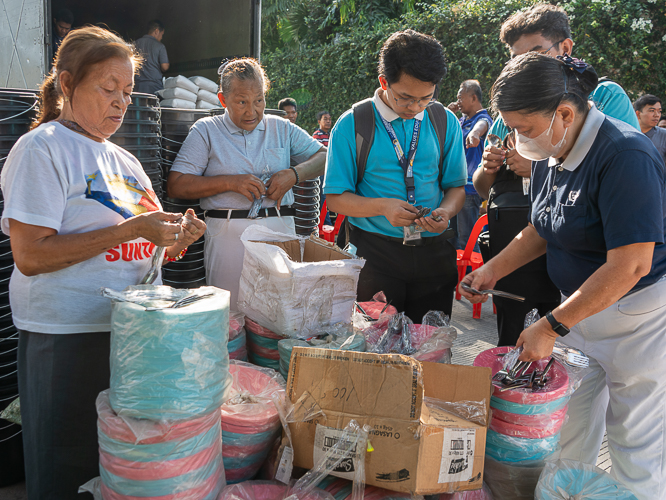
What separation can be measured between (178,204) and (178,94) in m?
2.21

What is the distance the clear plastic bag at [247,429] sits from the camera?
4.90ft

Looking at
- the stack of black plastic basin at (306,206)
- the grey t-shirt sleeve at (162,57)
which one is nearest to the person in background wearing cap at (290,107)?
the grey t-shirt sleeve at (162,57)

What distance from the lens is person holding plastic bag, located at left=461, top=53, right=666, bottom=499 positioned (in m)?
1.51

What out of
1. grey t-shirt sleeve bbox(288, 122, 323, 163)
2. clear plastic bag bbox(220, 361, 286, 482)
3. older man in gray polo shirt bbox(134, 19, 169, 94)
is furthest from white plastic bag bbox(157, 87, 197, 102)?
clear plastic bag bbox(220, 361, 286, 482)

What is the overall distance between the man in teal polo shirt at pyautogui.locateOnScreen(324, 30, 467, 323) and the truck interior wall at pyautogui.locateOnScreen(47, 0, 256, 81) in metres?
2.65

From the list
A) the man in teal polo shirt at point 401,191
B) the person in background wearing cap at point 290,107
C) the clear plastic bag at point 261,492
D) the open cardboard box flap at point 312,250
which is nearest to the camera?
the clear plastic bag at point 261,492

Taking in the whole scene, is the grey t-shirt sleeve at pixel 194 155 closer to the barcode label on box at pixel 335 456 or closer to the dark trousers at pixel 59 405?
the dark trousers at pixel 59 405

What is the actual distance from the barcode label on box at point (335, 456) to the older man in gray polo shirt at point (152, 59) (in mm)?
4920

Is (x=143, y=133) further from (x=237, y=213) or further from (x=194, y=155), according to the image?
(x=237, y=213)

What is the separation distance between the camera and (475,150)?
5.77m

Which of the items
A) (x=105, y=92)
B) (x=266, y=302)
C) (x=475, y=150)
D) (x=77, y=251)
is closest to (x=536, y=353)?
(x=266, y=302)

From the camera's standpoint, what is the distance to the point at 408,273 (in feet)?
7.91

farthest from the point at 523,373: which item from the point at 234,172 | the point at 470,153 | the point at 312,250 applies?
the point at 470,153

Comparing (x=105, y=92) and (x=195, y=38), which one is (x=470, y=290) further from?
(x=195, y=38)
